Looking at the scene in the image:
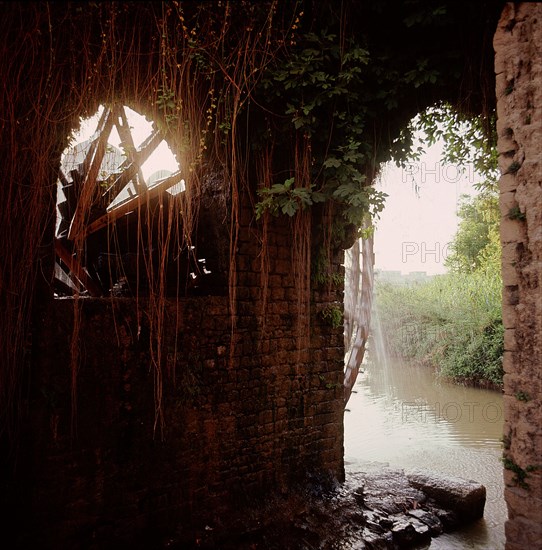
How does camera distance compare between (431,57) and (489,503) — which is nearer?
(431,57)

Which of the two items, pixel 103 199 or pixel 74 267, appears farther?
pixel 103 199

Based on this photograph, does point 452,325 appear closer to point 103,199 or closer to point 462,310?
point 462,310

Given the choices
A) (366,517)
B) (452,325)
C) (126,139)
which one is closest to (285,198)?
(126,139)

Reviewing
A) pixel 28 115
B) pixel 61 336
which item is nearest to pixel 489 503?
pixel 61 336

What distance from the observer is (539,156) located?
2486 mm

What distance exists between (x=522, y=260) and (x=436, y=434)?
6726 millimetres

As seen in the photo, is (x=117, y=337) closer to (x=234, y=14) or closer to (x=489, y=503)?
(x=234, y=14)

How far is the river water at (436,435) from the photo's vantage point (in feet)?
15.8

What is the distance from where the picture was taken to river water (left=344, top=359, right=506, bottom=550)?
4.80m

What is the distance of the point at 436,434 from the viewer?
814cm

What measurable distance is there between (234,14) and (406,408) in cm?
953

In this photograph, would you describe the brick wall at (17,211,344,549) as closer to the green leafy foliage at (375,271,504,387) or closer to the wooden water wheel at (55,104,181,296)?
the wooden water wheel at (55,104,181,296)

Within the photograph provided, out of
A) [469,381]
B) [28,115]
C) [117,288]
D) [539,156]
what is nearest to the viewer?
[539,156]

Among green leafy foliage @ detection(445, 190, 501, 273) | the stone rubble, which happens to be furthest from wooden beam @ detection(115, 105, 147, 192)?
green leafy foliage @ detection(445, 190, 501, 273)
